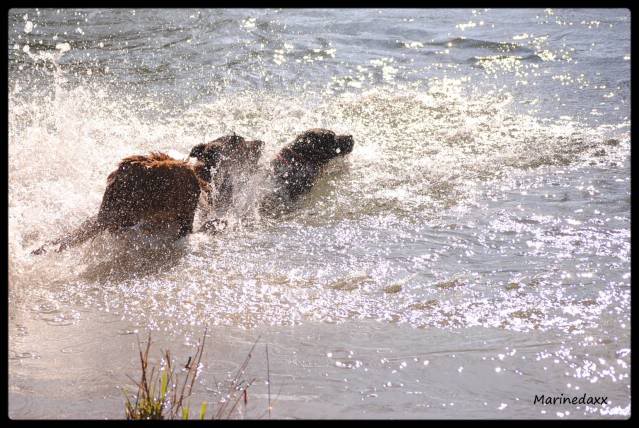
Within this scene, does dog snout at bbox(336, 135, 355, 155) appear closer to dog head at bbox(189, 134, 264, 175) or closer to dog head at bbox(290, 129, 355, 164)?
dog head at bbox(290, 129, 355, 164)

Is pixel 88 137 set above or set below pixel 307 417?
above

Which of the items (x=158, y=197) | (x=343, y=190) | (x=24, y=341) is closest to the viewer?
(x=24, y=341)

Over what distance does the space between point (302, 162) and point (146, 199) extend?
5.83 ft

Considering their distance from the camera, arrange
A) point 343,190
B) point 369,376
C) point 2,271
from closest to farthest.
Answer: point 369,376
point 2,271
point 343,190

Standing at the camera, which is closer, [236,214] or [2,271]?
[2,271]

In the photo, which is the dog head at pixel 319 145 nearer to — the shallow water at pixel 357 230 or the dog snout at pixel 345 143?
the dog snout at pixel 345 143

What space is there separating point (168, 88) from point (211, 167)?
3.23m

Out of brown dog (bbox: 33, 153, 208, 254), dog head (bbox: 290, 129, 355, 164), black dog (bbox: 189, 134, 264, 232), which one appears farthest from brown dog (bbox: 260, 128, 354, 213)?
brown dog (bbox: 33, 153, 208, 254)

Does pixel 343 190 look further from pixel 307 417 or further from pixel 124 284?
pixel 307 417

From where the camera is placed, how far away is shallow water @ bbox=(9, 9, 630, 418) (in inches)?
134

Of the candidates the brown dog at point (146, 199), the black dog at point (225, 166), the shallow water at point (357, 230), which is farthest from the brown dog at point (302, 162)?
the brown dog at point (146, 199)
